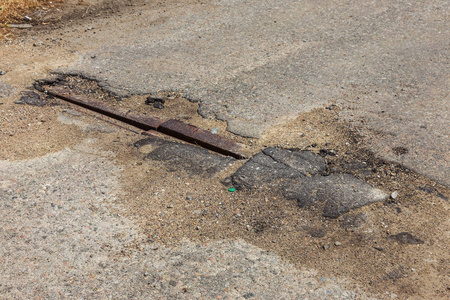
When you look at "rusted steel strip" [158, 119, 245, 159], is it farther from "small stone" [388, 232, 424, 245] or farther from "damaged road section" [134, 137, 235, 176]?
"small stone" [388, 232, 424, 245]

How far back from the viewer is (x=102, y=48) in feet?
20.2

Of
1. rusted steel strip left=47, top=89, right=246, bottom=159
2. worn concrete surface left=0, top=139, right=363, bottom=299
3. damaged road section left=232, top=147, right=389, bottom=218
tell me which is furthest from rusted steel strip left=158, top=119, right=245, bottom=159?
worn concrete surface left=0, top=139, right=363, bottom=299

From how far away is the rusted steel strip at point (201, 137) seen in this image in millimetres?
4117

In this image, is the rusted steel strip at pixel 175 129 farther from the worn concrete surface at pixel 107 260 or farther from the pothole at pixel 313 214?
the worn concrete surface at pixel 107 260

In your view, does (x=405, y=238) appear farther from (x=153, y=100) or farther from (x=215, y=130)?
(x=153, y=100)

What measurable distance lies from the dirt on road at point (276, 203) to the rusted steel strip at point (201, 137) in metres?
0.13

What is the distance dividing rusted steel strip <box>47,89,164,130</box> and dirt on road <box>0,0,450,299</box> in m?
0.09

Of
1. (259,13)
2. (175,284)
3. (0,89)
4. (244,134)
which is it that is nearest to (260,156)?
(244,134)

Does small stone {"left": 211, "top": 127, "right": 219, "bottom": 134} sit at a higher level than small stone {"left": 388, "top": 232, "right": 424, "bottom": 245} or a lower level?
higher

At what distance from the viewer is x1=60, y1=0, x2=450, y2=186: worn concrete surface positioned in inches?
180

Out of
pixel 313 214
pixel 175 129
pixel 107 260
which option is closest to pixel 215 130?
pixel 175 129

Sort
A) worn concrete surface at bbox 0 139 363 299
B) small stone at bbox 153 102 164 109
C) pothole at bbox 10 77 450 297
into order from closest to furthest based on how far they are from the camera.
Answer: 1. worn concrete surface at bbox 0 139 363 299
2. pothole at bbox 10 77 450 297
3. small stone at bbox 153 102 164 109

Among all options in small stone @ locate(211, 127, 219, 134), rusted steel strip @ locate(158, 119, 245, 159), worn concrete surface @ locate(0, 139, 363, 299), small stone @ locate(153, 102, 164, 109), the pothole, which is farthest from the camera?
small stone @ locate(153, 102, 164, 109)

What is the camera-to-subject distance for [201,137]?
4301mm
